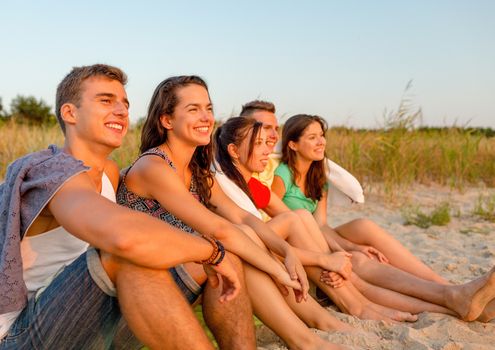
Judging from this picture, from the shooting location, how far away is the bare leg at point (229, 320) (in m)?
2.20

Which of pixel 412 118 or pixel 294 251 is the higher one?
pixel 412 118

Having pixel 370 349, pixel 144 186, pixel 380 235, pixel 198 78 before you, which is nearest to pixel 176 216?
pixel 144 186

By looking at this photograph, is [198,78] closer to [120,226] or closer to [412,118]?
[120,226]

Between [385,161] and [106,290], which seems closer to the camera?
[106,290]

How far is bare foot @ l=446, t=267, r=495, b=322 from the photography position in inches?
106

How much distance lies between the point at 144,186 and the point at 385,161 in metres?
5.15

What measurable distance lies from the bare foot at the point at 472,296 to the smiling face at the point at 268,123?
4.76 ft

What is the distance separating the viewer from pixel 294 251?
9.65 ft

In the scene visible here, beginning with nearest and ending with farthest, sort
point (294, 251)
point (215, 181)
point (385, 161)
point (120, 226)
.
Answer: point (120, 226)
point (294, 251)
point (215, 181)
point (385, 161)

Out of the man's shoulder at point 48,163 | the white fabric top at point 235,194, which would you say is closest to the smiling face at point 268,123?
the white fabric top at point 235,194

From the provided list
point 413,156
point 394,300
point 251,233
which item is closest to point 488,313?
point 394,300

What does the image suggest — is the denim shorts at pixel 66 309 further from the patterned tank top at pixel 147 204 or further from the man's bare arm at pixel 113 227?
the patterned tank top at pixel 147 204

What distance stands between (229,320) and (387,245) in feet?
5.36

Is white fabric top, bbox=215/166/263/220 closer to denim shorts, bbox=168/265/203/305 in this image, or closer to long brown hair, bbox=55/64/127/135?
denim shorts, bbox=168/265/203/305
